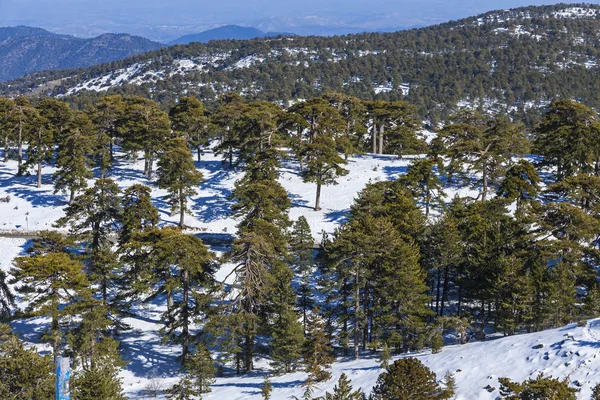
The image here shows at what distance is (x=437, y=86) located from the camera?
168500mm

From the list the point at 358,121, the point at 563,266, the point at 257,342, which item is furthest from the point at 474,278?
the point at 358,121

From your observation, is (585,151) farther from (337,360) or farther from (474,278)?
(337,360)

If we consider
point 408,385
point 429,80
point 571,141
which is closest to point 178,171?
point 408,385

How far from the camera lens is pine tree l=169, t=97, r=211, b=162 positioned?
6259 cm

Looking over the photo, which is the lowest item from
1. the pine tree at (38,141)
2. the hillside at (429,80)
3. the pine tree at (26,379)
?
the pine tree at (26,379)

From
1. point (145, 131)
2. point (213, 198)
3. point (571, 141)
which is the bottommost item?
point (213, 198)

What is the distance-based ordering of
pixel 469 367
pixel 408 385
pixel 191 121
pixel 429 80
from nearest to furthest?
pixel 408 385 < pixel 469 367 < pixel 191 121 < pixel 429 80

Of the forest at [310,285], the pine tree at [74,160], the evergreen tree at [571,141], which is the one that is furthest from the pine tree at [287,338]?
the evergreen tree at [571,141]

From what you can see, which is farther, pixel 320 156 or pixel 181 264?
pixel 320 156

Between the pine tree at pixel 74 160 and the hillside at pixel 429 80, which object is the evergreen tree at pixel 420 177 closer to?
the pine tree at pixel 74 160

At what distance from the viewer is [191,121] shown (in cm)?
6272

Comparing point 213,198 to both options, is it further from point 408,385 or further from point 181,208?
point 408,385

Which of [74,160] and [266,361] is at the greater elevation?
[74,160]

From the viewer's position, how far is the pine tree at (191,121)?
62.6 meters
